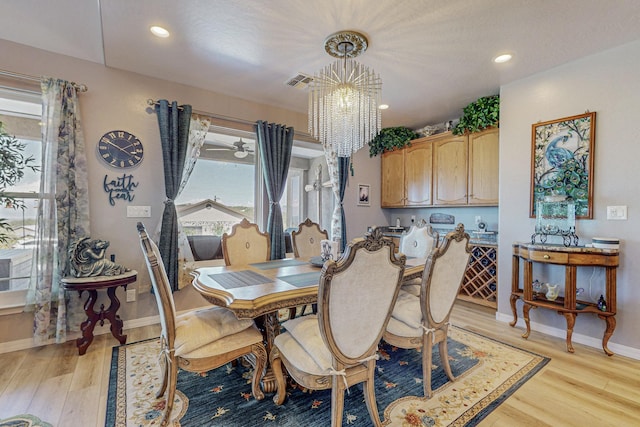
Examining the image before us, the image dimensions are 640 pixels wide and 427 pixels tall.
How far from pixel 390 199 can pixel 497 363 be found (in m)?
3.02

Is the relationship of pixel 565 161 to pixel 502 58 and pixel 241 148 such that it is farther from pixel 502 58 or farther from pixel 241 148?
pixel 241 148

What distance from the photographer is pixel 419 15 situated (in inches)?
82.3

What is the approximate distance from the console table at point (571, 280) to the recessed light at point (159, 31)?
3.75 meters

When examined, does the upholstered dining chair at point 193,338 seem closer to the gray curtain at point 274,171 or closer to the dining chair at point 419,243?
the dining chair at point 419,243

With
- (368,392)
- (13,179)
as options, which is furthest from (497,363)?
(13,179)

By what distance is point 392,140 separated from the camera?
15.6 feet

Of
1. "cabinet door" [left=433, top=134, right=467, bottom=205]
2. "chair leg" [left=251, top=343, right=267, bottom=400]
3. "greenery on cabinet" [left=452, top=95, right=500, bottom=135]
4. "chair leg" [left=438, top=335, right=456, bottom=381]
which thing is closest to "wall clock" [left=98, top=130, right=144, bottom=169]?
"chair leg" [left=251, top=343, right=267, bottom=400]

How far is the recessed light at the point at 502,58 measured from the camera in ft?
8.58

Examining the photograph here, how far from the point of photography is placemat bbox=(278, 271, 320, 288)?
6.18 ft

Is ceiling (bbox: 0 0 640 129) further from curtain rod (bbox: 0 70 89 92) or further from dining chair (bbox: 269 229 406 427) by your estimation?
dining chair (bbox: 269 229 406 427)

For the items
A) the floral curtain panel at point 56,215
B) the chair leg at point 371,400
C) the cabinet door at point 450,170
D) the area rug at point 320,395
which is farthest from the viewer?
the cabinet door at point 450,170

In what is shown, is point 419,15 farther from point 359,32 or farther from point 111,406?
point 111,406

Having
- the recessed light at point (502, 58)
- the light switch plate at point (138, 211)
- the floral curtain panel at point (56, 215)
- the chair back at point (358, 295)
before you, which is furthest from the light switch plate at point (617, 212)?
the floral curtain panel at point (56, 215)

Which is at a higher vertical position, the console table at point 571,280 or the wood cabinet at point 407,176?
the wood cabinet at point 407,176
